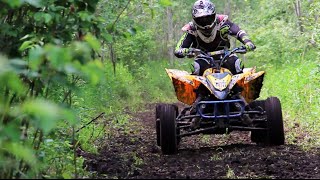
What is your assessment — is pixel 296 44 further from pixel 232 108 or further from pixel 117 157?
pixel 117 157

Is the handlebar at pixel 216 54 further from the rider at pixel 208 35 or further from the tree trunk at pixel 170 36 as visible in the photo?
the tree trunk at pixel 170 36

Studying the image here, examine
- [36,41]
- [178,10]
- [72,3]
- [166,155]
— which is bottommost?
[166,155]

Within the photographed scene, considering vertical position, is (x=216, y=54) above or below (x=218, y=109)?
above

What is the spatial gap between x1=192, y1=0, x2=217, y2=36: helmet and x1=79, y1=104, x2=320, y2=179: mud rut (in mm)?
1602

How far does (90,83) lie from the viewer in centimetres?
489

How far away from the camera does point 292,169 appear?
4.95 meters

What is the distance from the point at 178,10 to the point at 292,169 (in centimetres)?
2068

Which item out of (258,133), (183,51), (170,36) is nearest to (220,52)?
(183,51)

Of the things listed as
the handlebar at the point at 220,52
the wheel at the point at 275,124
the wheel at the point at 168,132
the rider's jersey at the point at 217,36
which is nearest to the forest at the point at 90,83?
the wheel at the point at 168,132

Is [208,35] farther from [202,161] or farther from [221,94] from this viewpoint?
[202,161]

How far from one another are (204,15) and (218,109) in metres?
1.24

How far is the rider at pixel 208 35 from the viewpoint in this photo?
6957 mm

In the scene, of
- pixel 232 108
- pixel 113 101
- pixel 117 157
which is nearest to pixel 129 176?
pixel 117 157

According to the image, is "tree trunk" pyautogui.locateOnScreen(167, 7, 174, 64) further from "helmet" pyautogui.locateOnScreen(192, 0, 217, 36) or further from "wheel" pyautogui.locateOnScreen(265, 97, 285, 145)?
"wheel" pyautogui.locateOnScreen(265, 97, 285, 145)
